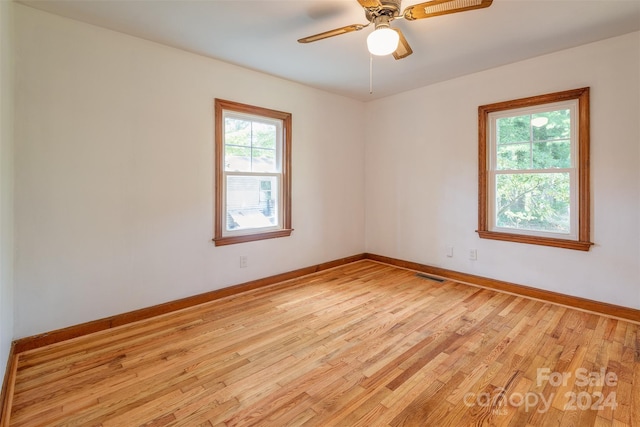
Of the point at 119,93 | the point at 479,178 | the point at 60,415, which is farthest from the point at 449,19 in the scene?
the point at 60,415

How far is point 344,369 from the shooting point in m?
2.09

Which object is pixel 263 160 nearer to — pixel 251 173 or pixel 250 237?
pixel 251 173

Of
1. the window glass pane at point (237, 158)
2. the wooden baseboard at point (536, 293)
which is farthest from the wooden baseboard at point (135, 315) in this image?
the wooden baseboard at point (536, 293)

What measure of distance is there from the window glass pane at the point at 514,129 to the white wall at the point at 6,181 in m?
4.36

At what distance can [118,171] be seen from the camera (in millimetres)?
2695

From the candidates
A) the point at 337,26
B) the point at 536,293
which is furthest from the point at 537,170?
the point at 337,26

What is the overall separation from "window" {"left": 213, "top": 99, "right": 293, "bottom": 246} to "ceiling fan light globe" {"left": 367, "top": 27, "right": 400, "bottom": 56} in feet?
6.15

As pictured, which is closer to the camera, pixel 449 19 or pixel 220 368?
pixel 220 368

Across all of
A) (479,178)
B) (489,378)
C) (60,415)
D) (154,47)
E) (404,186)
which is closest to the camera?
(60,415)

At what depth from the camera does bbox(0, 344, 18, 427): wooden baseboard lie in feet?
5.41

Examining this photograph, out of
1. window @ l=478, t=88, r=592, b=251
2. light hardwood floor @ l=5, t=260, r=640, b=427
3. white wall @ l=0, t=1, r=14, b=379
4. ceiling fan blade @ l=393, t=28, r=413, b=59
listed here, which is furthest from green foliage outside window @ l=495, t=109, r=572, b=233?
white wall @ l=0, t=1, r=14, b=379

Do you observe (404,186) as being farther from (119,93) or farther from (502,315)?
(119,93)

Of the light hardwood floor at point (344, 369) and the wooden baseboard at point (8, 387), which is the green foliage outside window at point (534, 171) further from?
the wooden baseboard at point (8, 387)

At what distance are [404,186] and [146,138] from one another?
10.8 ft
